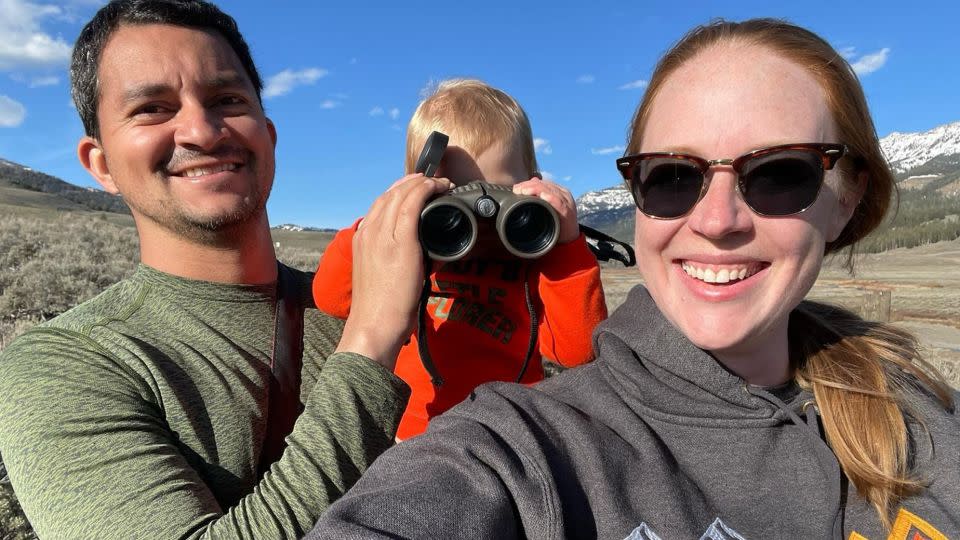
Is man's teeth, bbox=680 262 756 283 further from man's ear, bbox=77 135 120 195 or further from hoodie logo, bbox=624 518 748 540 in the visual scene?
man's ear, bbox=77 135 120 195

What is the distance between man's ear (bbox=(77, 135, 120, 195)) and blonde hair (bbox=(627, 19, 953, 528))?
7.15ft

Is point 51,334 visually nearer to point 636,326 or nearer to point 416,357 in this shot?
point 416,357

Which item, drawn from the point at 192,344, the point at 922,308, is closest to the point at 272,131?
the point at 192,344

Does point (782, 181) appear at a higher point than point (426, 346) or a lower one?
higher

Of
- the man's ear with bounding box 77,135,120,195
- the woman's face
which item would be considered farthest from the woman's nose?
the man's ear with bounding box 77,135,120,195

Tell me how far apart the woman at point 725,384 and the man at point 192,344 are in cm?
43

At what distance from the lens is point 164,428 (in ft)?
6.51

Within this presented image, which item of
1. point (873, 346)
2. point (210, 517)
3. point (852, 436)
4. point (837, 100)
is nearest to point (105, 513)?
point (210, 517)

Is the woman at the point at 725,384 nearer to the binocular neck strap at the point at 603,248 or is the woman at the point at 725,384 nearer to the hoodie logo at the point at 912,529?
the hoodie logo at the point at 912,529

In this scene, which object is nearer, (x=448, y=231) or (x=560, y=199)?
(x=448, y=231)

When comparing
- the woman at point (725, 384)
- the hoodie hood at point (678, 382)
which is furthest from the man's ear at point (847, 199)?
the hoodie hood at point (678, 382)

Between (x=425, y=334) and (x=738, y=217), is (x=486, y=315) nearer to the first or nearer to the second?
(x=425, y=334)

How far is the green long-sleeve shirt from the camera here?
66.1 inches

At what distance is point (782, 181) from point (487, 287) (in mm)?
1334
